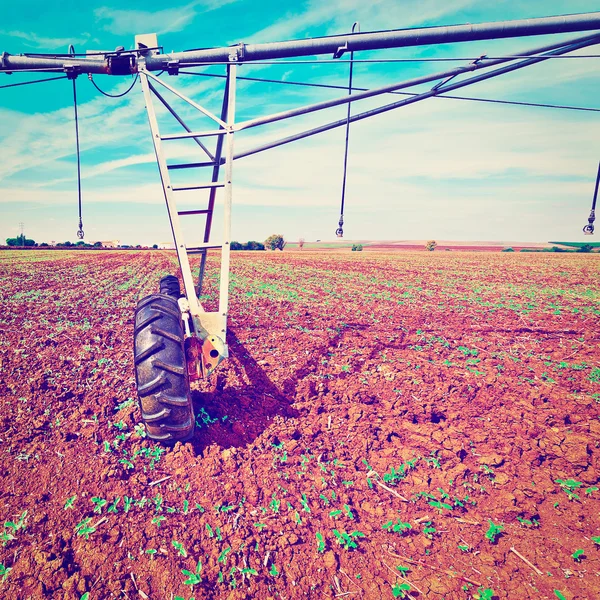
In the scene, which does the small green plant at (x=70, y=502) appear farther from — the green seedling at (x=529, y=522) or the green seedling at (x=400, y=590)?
the green seedling at (x=529, y=522)

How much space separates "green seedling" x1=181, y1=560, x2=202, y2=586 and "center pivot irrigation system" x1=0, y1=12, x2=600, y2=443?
1112 millimetres

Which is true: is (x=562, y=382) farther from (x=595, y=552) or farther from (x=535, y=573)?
(x=535, y=573)

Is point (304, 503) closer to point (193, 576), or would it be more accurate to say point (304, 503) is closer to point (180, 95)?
point (193, 576)

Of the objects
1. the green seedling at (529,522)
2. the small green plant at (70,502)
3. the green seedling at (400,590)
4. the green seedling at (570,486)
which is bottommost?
the green seedling at (400,590)

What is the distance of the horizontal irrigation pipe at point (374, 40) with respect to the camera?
453cm

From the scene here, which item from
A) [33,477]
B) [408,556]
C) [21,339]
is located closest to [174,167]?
[33,477]

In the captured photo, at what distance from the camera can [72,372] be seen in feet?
18.9

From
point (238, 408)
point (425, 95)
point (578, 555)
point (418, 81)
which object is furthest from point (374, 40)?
point (578, 555)

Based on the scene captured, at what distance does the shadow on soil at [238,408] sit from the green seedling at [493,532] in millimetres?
2355

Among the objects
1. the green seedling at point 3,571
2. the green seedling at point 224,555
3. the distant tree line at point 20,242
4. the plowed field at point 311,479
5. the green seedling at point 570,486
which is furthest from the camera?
the distant tree line at point 20,242

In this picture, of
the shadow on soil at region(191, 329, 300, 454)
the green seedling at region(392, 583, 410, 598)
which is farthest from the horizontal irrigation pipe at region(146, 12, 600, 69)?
the green seedling at region(392, 583, 410, 598)

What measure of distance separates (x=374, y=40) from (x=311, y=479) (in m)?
5.36

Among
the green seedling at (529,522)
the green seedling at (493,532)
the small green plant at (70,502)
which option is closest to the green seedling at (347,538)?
the green seedling at (493,532)

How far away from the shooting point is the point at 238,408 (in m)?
4.67
